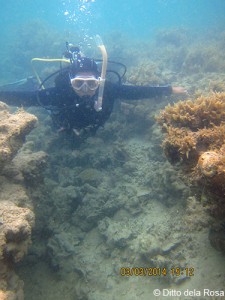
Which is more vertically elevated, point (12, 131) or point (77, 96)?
point (12, 131)

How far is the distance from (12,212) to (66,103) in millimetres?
3673

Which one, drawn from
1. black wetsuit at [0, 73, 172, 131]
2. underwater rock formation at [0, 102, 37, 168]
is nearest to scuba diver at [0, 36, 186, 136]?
black wetsuit at [0, 73, 172, 131]

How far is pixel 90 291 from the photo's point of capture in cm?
422

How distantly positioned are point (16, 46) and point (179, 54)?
51.2 ft

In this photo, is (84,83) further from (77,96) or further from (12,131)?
(12,131)

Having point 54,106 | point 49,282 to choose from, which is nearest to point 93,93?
point 54,106

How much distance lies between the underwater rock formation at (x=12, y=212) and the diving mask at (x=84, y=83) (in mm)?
1824

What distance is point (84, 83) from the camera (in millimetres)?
5570

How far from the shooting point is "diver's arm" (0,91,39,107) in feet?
20.1

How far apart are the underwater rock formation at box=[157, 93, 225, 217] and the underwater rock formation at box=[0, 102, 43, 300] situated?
2254mm

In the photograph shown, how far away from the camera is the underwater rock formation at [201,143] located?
2564 millimetres

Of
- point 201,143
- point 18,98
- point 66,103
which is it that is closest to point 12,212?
point 201,143

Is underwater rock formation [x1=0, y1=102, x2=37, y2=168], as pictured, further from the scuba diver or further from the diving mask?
the scuba diver

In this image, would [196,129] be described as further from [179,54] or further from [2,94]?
[179,54]
